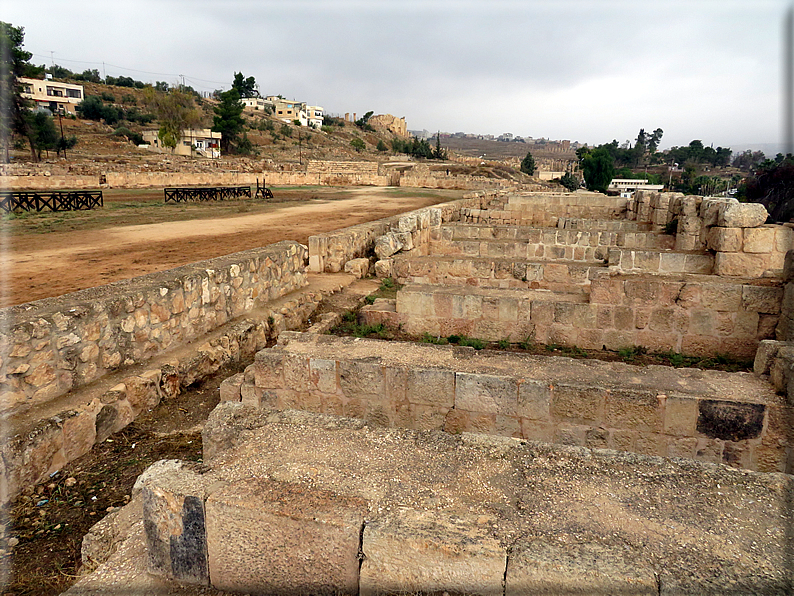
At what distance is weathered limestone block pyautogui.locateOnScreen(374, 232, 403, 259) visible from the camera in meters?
11.3

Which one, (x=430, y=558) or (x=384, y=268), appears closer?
(x=430, y=558)

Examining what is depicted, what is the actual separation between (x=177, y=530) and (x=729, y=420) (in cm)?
406

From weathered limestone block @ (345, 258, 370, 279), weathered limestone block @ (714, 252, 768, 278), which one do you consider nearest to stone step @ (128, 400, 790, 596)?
weathered limestone block @ (714, 252, 768, 278)

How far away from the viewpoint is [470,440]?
298cm

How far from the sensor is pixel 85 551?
293 centimetres

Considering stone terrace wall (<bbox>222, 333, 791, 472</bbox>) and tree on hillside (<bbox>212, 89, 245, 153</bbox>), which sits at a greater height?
tree on hillside (<bbox>212, 89, 245, 153</bbox>)

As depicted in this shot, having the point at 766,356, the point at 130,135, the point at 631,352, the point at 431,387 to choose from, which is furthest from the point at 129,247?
the point at 130,135

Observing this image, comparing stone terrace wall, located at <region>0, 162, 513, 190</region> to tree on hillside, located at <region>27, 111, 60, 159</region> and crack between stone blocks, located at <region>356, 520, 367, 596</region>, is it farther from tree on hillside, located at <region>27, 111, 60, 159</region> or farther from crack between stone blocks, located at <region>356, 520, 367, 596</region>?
crack between stone blocks, located at <region>356, 520, 367, 596</region>

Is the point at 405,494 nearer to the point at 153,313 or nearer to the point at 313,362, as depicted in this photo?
the point at 313,362

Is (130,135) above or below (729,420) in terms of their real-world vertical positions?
above

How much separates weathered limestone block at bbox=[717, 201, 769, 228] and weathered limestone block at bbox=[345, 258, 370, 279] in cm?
693

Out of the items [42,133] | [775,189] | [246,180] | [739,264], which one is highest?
[42,133]

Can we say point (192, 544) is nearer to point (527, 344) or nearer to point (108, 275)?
point (527, 344)

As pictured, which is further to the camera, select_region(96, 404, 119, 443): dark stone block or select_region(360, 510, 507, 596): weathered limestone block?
select_region(96, 404, 119, 443): dark stone block
